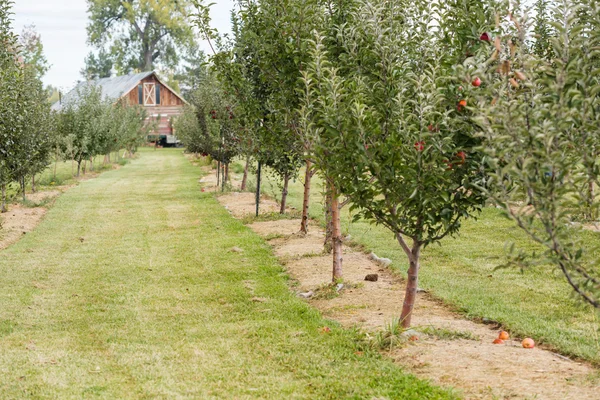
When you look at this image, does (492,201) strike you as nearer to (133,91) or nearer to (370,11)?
(370,11)

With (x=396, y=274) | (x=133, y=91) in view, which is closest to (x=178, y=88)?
(x=133, y=91)

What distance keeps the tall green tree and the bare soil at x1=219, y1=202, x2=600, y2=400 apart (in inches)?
2829

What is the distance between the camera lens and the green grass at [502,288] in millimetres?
7418

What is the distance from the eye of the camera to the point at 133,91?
66.5 m

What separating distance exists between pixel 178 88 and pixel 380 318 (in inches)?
3079

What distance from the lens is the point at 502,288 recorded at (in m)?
9.89

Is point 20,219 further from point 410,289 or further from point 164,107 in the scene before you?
point 164,107

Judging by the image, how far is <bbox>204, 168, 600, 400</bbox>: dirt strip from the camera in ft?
19.0

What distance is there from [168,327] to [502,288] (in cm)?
449

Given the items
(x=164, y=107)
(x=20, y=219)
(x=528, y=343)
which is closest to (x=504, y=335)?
(x=528, y=343)

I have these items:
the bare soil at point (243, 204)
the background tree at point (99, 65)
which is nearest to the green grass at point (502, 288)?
the bare soil at point (243, 204)

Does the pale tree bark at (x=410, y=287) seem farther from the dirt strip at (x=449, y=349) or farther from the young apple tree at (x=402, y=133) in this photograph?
the dirt strip at (x=449, y=349)

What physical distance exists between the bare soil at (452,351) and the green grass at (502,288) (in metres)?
0.25

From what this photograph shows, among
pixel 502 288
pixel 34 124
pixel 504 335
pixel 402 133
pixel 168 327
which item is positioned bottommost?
pixel 168 327
